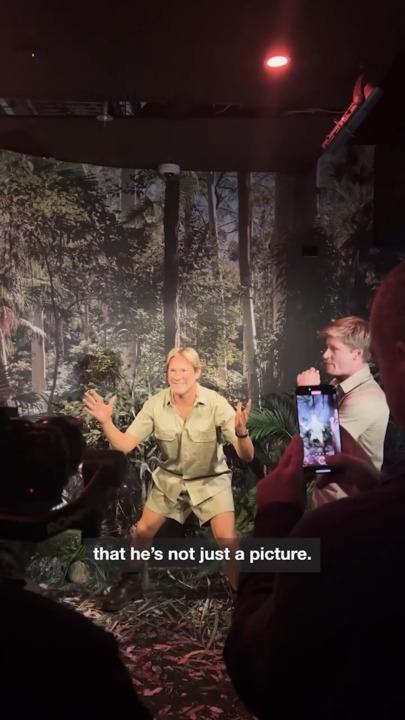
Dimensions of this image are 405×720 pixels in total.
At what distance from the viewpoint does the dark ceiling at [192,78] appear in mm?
1523

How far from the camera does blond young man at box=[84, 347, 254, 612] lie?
2113 millimetres

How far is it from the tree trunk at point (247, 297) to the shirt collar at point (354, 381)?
0.38m

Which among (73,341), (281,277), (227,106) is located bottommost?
(73,341)

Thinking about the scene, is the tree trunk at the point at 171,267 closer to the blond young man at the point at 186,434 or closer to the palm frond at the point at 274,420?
the blond young man at the point at 186,434

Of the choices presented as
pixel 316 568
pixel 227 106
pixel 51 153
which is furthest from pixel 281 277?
pixel 316 568

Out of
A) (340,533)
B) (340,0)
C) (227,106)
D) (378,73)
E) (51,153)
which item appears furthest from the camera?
(51,153)

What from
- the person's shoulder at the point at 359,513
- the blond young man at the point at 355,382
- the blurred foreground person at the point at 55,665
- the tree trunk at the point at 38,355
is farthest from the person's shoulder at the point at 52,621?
the tree trunk at the point at 38,355

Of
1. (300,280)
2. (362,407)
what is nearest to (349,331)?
(300,280)

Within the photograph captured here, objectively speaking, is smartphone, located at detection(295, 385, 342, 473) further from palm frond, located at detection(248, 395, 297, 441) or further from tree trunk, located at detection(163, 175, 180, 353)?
tree trunk, located at detection(163, 175, 180, 353)

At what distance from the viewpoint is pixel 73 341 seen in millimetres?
2111

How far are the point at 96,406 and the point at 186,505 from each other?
19.3 inches

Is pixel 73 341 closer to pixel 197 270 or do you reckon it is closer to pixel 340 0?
pixel 197 270

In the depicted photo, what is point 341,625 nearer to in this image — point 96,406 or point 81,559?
point 81,559

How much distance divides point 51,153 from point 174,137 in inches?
18.0
